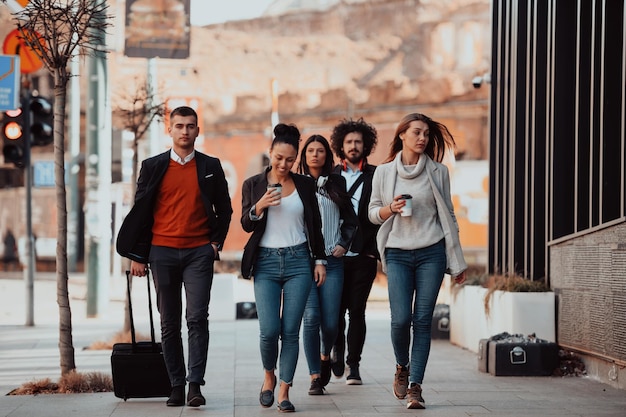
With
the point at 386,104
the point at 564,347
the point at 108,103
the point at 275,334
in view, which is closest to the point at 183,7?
the point at 108,103

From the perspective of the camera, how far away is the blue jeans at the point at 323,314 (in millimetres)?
8422

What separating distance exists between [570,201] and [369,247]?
2911mm

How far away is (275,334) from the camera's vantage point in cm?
769

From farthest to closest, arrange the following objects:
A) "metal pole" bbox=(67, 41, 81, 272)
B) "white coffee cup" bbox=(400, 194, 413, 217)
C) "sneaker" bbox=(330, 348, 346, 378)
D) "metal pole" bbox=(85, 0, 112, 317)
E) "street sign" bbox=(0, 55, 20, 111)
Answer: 1. "metal pole" bbox=(67, 41, 81, 272)
2. "metal pole" bbox=(85, 0, 112, 317)
3. "street sign" bbox=(0, 55, 20, 111)
4. "sneaker" bbox=(330, 348, 346, 378)
5. "white coffee cup" bbox=(400, 194, 413, 217)

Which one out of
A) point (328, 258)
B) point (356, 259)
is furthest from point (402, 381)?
point (356, 259)

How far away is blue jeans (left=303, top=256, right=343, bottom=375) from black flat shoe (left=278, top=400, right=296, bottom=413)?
0.87 meters

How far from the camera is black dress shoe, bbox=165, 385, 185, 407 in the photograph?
788 cm

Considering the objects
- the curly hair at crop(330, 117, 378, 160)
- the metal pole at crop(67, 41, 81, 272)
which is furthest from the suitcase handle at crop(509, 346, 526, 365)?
the metal pole at crop(67, 41, 81, 272)

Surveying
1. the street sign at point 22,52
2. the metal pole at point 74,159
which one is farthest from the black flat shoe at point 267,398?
the metal pole at point 74,159

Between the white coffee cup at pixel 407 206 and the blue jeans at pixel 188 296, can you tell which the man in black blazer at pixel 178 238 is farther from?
the white coffee cup at pixel 407 206

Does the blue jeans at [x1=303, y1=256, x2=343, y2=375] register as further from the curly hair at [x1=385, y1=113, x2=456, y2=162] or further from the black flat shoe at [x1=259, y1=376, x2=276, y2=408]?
the curly hair at [x1=385, y1=113, x2=456, y2=162]

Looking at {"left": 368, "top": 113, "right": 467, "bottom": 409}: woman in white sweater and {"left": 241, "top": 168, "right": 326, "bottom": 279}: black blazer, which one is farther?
{"left": 368, "top": 113, "right": 467, "bottom": 409}: woman in white sweater

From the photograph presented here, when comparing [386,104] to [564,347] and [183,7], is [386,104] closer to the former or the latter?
[183,7]

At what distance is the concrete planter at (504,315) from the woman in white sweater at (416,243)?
9.85 feet
